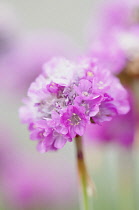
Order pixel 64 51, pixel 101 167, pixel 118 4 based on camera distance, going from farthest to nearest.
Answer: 1. pixel 64 51
2. pixel 101 167
3. pixel 118 4

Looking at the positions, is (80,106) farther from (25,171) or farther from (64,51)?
(64,51)

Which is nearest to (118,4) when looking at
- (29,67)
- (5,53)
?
(29,67)

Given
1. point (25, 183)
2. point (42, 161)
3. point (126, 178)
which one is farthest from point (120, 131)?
point (42, 161)

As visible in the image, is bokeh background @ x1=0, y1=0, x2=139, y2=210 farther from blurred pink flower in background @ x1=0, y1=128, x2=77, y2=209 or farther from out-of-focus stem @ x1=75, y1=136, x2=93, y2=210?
out-of-focus stem @ x1=75, y1=136, x2=93, y2=210

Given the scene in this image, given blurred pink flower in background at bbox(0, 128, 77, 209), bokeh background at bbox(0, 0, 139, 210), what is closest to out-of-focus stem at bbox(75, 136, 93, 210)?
bokeh background at bbox(0, 0, 139, 210)

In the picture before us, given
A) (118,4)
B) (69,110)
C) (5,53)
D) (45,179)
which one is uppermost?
→ (5,53)

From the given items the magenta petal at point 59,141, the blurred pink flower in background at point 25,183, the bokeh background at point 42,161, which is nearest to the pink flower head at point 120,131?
the bokeh background at point 42,161
